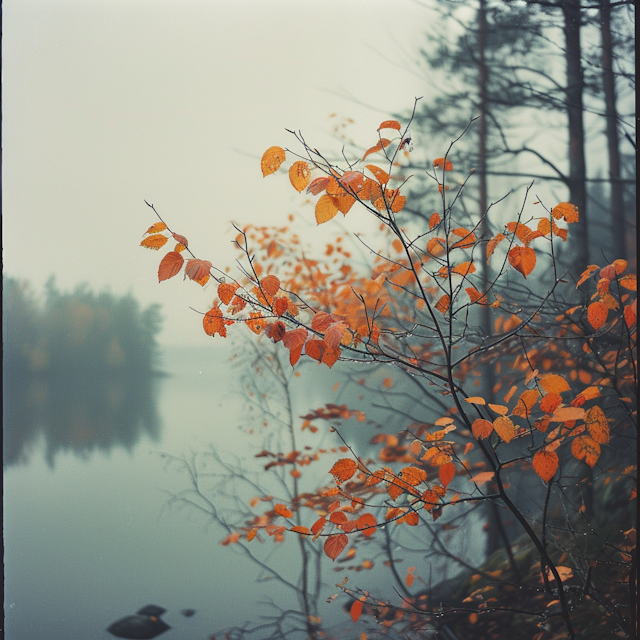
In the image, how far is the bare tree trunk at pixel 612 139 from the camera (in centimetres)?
188

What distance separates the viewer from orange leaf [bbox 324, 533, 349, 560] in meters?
1.43

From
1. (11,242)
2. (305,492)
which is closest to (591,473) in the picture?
(305,492)

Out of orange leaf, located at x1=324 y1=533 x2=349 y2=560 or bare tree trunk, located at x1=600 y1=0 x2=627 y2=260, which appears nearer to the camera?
orange leaf, located at x1=324 y1=533 x2=349 y2=560

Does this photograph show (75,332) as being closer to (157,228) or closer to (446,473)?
(157,228)

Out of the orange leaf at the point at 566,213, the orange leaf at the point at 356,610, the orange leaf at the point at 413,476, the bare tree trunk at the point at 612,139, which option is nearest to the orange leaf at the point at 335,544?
the orange leaf at the point at 413,476

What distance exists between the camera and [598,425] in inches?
63.0

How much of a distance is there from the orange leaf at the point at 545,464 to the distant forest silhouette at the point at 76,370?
4.14 feet

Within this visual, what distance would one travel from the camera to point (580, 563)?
6.01ft

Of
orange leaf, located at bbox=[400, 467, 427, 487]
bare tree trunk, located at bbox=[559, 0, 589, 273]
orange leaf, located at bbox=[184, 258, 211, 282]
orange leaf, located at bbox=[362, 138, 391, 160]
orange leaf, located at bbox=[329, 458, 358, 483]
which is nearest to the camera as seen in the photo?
orange leaf, located at bbox=[362, 138, 391, 160]

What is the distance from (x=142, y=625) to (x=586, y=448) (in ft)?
5.44

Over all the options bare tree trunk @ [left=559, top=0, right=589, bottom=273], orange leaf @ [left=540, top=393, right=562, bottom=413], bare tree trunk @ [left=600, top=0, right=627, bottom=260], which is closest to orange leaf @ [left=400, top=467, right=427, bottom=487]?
orange leaf @ [left=540, top=393, right=562, bottom=413]

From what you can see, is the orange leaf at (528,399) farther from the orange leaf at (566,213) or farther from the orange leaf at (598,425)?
the orange leaf at (566,213)

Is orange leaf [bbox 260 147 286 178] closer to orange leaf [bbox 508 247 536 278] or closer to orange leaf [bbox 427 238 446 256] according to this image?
orange leaf [bbox 427 238 446 256]

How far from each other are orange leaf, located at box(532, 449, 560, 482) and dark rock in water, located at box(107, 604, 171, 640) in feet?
4.45
